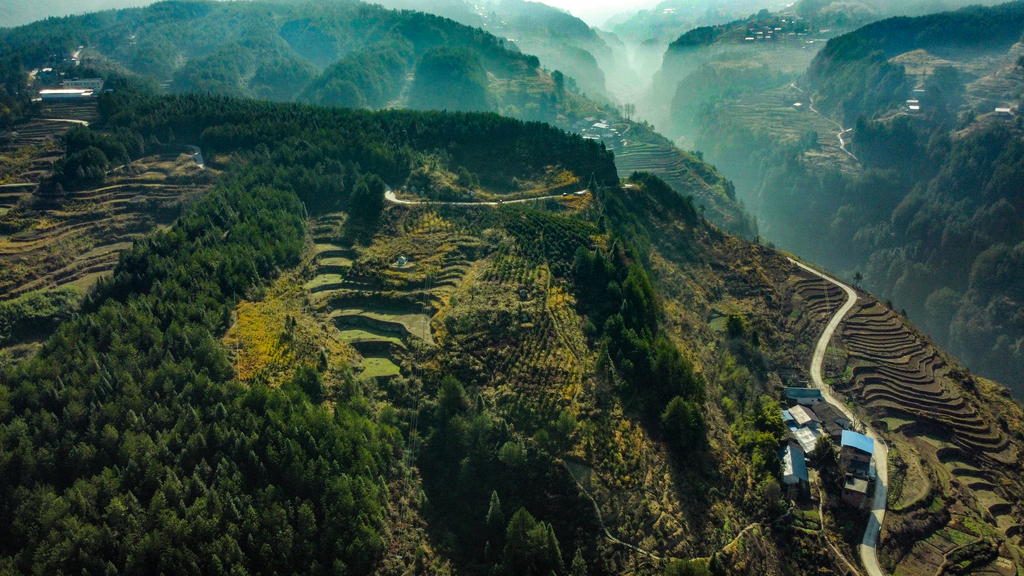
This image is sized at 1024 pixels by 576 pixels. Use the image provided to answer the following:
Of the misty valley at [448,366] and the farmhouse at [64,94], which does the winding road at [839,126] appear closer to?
the misty valley at [448,366]

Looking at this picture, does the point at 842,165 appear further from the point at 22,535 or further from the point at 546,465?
the point at 22,535

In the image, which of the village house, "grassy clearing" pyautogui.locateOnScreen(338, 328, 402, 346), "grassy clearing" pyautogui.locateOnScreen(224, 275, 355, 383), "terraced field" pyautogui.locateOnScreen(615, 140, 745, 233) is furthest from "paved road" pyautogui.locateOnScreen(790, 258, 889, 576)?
"terraced field" pyautogui.locateOnScreen(615, 140, 745, 233)

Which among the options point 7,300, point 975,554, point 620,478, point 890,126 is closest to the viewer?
point 620,478

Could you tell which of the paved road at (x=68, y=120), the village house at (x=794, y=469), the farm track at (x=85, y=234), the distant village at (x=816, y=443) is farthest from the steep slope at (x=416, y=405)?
the paved road at (x=68, y=120)

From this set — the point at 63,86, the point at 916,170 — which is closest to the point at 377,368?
the point at 63,86

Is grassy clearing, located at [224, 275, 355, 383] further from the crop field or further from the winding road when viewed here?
the winding road

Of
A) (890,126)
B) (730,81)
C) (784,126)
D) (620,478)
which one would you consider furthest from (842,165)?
(620,478)

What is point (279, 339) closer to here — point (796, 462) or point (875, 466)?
point (796, 462)
